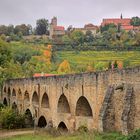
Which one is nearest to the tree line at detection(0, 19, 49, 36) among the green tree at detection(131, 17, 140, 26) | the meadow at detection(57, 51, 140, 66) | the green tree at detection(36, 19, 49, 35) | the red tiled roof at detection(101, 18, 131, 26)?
the green tree at detection(36, 19, 49, 35)

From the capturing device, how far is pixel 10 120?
39656 mm

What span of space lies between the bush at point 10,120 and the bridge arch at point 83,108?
12189 millimetres

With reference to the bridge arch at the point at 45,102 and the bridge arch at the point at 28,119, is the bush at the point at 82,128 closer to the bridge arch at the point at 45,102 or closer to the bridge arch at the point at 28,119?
the bridge arch at the point at 45,102

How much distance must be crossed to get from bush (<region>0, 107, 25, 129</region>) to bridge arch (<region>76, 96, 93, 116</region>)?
12189 mm

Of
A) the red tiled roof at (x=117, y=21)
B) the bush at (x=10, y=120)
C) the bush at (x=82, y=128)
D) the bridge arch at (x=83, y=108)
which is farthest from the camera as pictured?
the red tiled roof at (x=117, y=21)

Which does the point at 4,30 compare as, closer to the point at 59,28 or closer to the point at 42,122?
the point at 59,28

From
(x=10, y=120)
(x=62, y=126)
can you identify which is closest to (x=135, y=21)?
(x=10, y=120)

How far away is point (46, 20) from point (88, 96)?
132 m

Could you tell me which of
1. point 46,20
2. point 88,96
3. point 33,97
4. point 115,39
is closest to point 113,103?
point 88,96

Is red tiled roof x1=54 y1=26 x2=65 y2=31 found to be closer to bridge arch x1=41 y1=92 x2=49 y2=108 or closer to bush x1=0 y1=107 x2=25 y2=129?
bush x1=0 y1=107 x2=25 y2=129

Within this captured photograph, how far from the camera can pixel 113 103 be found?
23.2m

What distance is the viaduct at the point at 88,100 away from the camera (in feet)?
69.6

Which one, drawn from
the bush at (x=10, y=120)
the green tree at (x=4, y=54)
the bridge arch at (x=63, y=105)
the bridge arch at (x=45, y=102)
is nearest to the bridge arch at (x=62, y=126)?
the bridge arch at (x=63, y=105)

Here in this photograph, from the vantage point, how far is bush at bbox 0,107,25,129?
1550 inches
